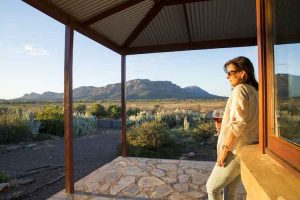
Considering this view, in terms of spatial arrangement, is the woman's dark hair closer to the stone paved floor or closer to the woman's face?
the woman's face

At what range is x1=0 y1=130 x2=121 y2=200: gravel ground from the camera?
202 inches

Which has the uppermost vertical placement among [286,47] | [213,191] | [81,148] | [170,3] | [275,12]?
[170,3]

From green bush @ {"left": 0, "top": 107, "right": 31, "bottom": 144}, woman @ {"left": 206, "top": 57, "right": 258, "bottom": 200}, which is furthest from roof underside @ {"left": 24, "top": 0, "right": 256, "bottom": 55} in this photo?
green bush @ {"left": 0, "top": 107, "right": 31, "bottom": 144}

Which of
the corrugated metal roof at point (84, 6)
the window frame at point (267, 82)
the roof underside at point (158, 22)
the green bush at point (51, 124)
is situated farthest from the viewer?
the green bush at point (51, 124)

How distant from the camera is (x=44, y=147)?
9484 millimetres

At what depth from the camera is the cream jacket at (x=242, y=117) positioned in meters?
2.18

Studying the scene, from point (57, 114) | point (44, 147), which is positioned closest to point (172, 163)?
point (44, 147)

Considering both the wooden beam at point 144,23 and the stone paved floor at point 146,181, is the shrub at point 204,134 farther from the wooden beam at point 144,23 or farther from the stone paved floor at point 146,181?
the wooden beam at point 144,23

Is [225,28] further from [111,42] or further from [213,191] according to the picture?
[213,191]

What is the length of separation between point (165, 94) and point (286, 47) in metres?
109

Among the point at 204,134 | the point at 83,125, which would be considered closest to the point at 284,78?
the point at 204,134

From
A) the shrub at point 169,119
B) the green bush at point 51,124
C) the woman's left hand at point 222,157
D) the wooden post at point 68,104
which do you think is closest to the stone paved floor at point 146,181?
the wooden post at point 68,104

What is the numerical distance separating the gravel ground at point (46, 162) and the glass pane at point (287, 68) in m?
4.28

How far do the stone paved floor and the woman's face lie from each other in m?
2.38
